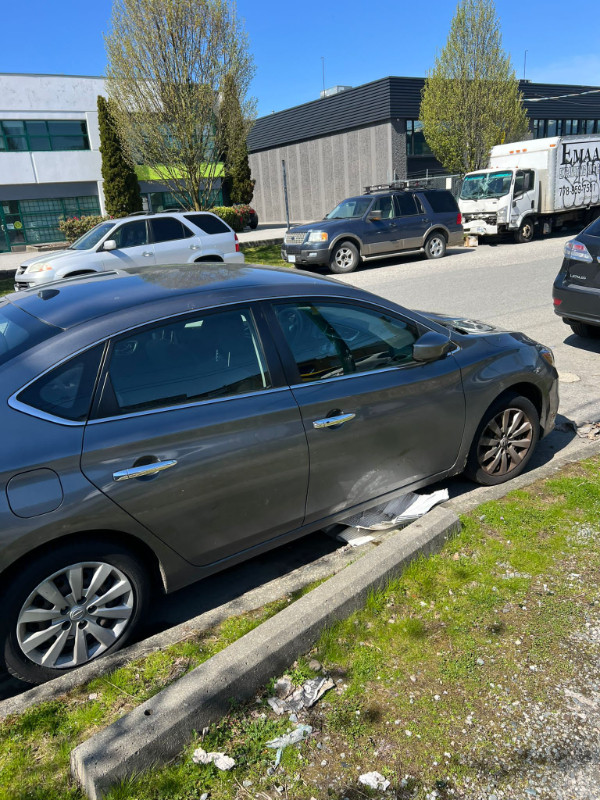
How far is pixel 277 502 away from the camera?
3152 millimetres

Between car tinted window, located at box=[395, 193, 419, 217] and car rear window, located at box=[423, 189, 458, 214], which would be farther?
car rear window, located at box=[423, 189, 458, 214]

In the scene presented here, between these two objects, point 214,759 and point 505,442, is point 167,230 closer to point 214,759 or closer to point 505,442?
point 505,442

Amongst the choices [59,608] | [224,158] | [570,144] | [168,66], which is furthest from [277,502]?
[570,144]

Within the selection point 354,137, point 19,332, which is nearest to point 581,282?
point 19,332

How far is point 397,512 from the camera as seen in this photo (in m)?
3.87

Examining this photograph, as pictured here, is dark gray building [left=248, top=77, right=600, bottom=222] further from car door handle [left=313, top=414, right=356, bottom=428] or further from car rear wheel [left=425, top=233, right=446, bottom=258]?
car door handle [left=313, top=414, right=356, bottom=428]

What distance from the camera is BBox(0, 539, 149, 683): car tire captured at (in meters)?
2.49

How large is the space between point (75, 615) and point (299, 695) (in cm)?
103

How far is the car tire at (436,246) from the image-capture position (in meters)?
17.3

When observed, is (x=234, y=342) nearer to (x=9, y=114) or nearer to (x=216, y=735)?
(x=216, y=735)

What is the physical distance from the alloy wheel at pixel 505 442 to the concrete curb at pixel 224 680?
113 cm

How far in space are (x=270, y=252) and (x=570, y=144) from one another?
10.5 meters

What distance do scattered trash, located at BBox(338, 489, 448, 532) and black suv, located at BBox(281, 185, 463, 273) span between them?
12114 millimetres

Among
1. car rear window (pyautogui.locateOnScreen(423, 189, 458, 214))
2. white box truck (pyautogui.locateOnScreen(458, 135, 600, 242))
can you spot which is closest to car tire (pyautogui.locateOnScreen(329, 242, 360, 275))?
car rear window (pyautogui.locateOnScreen(423, 189, 458, 214))
